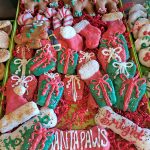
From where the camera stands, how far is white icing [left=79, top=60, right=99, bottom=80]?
1.13 meters

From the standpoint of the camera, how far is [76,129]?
1064 millimetres

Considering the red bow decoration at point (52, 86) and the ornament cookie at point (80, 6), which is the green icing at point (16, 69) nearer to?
the red bow decoration at point (52, 86)

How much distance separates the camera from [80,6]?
4.42ft

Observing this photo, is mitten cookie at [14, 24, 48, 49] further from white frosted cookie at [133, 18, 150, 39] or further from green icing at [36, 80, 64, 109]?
white frosted cookie at [133, 18, 150, 39]

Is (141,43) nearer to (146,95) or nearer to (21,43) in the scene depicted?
(146,95)

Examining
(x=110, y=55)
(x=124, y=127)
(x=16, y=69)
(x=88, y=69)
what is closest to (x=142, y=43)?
(x=110, y=55)

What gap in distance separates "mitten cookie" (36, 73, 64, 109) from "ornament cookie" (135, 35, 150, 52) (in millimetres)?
340

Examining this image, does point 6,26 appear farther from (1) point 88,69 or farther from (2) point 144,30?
(2) point 144,30

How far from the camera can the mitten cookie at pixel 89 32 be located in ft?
4.00

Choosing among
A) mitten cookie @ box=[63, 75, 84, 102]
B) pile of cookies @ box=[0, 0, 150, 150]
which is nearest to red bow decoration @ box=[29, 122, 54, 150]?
pile of cookies @ box=[0, 0, 150, 150]

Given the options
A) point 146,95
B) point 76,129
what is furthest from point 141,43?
point 76,129

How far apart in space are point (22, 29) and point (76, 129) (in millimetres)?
467

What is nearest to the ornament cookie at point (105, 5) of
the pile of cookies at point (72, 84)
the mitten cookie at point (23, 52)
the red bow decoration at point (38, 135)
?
the pile of cookies at point (72, 84)

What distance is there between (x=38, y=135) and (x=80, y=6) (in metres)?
0.61
